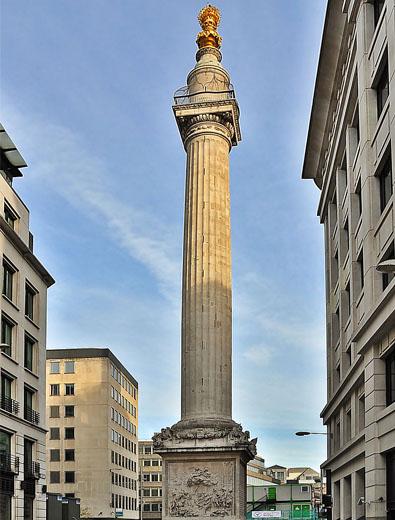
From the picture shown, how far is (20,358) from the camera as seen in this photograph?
52.6 meters

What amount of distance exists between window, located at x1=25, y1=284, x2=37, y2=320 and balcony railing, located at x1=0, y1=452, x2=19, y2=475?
1009 cm

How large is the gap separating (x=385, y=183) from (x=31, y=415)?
32987 mm

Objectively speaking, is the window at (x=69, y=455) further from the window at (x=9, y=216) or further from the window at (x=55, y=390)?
the window at (x=9, y=216)

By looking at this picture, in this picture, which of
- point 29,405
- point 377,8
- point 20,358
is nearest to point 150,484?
point 29,405

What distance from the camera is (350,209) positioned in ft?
123

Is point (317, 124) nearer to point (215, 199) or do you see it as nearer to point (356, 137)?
point (215, 199)

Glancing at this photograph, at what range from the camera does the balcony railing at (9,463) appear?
4770cm

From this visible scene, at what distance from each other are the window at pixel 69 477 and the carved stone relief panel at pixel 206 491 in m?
70.0

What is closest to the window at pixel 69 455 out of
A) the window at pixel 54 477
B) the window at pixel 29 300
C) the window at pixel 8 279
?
the window at pixel 54 477

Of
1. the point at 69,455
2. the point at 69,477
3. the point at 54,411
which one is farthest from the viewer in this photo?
the point at 54,411

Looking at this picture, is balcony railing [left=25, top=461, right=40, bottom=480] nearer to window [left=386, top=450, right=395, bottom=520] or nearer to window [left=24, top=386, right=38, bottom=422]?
window [left=24, top=386, right=38, bottom=422]

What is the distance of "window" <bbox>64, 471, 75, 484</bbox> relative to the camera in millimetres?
108750

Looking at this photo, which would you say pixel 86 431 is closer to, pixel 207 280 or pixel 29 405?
pixel 29 405

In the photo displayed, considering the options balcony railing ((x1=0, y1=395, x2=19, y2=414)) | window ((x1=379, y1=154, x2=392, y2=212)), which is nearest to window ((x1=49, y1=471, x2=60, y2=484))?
balcony railing ((x1=0, y1=395, x2=19, y2=414))
